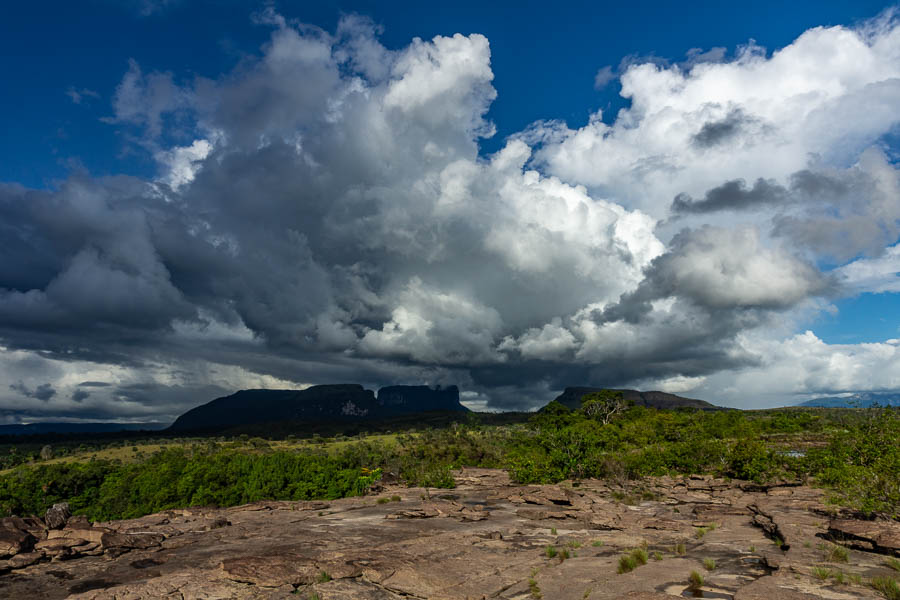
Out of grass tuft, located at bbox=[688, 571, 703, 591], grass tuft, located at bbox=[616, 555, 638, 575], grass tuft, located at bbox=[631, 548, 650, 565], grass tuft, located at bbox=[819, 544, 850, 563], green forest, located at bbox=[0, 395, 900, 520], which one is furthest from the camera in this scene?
green forest, located at bbox=[0, 395, 900, 520]

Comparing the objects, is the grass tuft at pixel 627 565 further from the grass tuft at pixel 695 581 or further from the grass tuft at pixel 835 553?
the grass tuft at pixel 835 553

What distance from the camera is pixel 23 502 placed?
217 ft

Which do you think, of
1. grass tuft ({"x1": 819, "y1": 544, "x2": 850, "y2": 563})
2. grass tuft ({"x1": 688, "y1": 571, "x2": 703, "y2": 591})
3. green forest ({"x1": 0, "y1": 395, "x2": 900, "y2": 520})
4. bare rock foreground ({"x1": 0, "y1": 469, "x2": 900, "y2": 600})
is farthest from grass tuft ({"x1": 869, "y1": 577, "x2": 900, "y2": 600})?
green forest ({"x1": 0, "y1": 395, "x2": 900, "y2": 520})

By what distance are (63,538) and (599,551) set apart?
35642 millimetres

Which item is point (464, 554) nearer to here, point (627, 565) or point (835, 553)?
point (627, 565)

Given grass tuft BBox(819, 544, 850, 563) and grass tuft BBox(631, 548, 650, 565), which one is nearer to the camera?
grass tuft BBox(819, 544, 850, 563)

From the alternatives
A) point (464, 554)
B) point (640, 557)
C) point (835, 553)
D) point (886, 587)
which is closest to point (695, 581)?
point (640, 557)

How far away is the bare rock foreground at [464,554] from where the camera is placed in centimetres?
2258

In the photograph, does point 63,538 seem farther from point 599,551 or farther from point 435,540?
point 599,551

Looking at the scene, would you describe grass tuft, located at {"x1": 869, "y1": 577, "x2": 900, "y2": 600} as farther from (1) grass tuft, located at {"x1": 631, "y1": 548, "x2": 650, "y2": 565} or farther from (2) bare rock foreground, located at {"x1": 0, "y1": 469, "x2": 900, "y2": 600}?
(1) grass tuft, located at {"x1": 631, "y1": 548, "x2": 650, "y2": 565}

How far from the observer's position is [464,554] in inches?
1222

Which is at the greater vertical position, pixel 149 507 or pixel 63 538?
pixel 63 538

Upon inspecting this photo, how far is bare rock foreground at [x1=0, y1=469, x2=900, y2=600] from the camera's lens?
22.6 m

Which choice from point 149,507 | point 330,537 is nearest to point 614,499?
point 330,537
